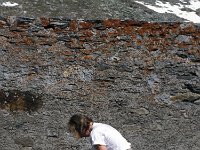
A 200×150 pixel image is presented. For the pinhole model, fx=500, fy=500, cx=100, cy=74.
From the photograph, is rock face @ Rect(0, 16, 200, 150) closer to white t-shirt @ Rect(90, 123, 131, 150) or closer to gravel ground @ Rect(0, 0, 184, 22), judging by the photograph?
gravel ground @ Rect(0, 0, 184, 22)

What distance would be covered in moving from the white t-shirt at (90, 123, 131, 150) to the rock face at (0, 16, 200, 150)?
0.86 metres

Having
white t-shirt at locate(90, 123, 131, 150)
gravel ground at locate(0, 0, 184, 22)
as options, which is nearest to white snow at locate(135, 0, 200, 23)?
gravel ground at locate(0, 0, 184, 22)

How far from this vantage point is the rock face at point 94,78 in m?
4.76

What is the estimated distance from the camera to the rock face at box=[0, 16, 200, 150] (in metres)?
4.76

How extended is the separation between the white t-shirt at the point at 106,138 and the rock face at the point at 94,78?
861mm

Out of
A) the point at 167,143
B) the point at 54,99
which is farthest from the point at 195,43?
the point at 54,99

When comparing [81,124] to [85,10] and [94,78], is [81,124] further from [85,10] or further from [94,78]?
[85,10]

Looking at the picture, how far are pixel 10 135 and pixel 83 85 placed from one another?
877 mm

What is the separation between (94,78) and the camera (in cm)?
488

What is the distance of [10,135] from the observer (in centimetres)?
494

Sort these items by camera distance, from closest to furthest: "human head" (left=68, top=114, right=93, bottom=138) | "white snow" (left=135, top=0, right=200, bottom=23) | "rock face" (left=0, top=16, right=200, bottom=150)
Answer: "human head" (left=68, top=114, right=93, bottom=138), "rock face" (left=0, top=16, right=200, bottom=150), "white snow" (left=135, top=0, right=200, bottom=23)

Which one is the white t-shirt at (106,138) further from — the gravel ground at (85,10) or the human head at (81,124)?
the gravel ground at (85,10)

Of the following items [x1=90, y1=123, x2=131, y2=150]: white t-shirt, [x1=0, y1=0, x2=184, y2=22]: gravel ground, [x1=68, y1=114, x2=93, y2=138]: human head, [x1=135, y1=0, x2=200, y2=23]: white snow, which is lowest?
[x1=90, y1=123, x2=131, y2=150]: white t-shirt

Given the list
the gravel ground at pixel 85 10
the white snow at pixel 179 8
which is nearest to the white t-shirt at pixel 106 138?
the gravel ground at pixel 85 10
